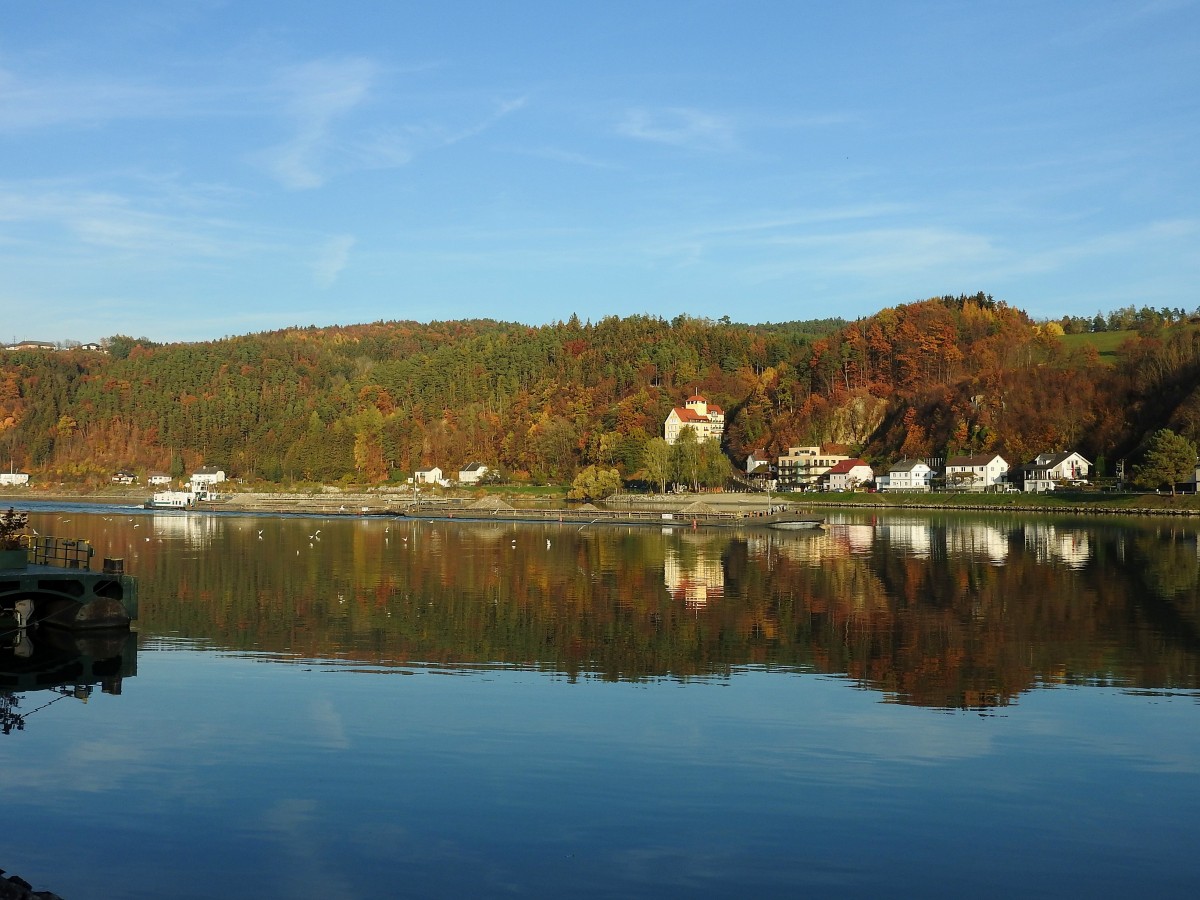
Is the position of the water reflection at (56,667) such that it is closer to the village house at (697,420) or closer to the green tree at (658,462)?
the green tree at (658,462)

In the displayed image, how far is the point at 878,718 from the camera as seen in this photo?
19.3 m

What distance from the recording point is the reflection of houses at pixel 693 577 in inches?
1539

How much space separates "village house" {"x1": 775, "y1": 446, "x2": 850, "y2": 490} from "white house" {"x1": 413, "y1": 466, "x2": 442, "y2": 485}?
46423mm

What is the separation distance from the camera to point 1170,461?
98.6 m

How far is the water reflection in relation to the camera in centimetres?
2031

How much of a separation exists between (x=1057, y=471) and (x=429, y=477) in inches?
3206

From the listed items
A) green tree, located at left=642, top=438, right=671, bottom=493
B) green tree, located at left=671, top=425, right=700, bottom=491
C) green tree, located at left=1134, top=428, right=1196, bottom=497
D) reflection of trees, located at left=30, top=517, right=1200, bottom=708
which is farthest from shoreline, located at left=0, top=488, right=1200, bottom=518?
reflection of trees, located at left=30, top=517, right=1200, bottom=708

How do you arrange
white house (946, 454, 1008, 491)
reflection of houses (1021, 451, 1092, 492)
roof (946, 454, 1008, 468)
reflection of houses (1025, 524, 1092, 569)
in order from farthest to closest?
roof (946, 454, 1008, 468) → white house (946, 454, 1008, 491) → reflection of houses (1021, 451, 1092, 492) → reflection of houses (1025, 524, 1092, 569)

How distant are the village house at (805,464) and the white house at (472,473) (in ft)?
131

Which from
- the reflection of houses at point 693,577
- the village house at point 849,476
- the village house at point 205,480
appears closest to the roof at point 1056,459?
the village house at point 849,476

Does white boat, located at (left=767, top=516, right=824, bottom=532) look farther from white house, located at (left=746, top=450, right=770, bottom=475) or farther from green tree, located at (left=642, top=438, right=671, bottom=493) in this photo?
white house, located at (left=746, top=450, right=770, bottom=475)

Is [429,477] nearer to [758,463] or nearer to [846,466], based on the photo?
[758,463]

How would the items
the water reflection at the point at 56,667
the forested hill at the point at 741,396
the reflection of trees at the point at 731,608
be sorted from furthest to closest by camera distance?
the forested hill at the point at 741,396
the reflection of trees at the point at 731,608
the water reflection at the point at 56,667

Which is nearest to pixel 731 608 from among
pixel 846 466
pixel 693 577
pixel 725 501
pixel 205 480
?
pixel 693 577
